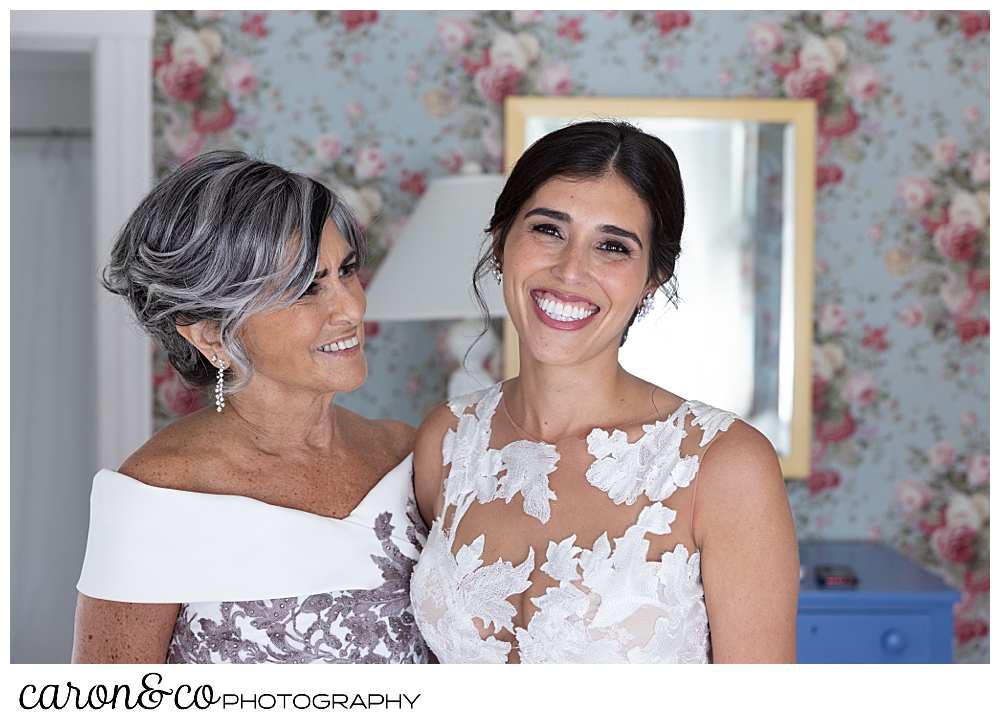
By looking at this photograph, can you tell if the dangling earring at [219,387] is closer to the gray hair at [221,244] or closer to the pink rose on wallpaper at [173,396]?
the gray hair at [221,244]

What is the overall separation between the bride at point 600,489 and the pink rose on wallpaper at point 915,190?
152 cm

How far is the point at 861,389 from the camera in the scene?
2.56 meters

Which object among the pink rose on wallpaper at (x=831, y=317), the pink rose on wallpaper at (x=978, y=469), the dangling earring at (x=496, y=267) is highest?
the dangling earring at (x=496, y=267)

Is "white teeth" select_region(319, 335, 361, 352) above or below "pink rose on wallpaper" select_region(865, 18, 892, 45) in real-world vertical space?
below

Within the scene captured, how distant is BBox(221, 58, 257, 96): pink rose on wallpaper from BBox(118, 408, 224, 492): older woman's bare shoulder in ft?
4.58

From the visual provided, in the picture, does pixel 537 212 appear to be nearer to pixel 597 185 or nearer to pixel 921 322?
pixel 597 185

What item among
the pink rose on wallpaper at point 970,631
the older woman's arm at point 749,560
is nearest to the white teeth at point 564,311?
the older woman's arm at point 749,560

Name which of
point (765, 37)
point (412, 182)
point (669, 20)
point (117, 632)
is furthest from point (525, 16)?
point (117, 632)

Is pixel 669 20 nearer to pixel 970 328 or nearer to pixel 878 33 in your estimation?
pixel 878 33

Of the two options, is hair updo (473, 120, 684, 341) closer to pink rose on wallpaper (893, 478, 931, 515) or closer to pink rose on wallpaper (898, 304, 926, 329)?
pink rose on wallpaper (898, 304, 926, 329)

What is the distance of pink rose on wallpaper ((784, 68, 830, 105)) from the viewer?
2482 millimetres

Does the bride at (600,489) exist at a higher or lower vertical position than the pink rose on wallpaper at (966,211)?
lower

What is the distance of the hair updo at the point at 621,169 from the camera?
1204 millimetres

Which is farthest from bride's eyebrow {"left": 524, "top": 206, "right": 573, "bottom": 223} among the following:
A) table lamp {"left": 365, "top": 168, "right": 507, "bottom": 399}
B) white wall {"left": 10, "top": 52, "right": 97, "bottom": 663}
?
white wall {"left": 10, "top": 52, "right": 97, "bottom": 663}
